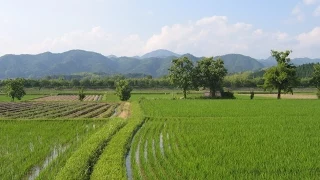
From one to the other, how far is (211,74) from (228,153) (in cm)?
6707

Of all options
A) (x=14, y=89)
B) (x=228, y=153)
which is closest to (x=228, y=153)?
(x=228, y=153)

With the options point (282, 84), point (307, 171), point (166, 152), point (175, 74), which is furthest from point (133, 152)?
point (175, 74)

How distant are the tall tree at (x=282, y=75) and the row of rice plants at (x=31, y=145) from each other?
4931cm

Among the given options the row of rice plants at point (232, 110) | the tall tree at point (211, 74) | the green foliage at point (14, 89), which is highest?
the tall tree at point (211, 74)

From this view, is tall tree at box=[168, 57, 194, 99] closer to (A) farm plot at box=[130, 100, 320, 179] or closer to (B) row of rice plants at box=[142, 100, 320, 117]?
(B) row of rice plants at box=[142, 100, 320, 117]

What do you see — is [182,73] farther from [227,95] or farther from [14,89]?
[14,89]

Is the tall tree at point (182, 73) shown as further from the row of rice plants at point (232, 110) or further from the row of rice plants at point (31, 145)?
the row of rice plants at point (31, 145)

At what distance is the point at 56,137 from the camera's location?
24047 mm

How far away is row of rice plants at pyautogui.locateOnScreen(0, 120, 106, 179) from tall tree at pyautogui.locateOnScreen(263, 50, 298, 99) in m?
49.3

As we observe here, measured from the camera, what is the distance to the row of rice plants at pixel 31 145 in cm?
1500

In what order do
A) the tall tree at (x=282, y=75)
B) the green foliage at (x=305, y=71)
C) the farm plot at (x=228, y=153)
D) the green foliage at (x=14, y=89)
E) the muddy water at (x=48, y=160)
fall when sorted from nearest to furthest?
the farm plot at (x=228, y=153) → the muddy water at (x=48, y=160) → the tall tree at (x=282, y=75) → the green foliage at (x=14, y=89) → the green foliage at (x=305, y=71)

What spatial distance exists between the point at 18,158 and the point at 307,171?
13245 mm

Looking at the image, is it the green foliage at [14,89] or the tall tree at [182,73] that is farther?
the tall tree at [182,73]

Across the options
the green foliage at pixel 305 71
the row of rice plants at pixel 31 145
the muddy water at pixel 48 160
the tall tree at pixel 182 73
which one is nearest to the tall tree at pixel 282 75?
the tall tree at pixel 182 73
